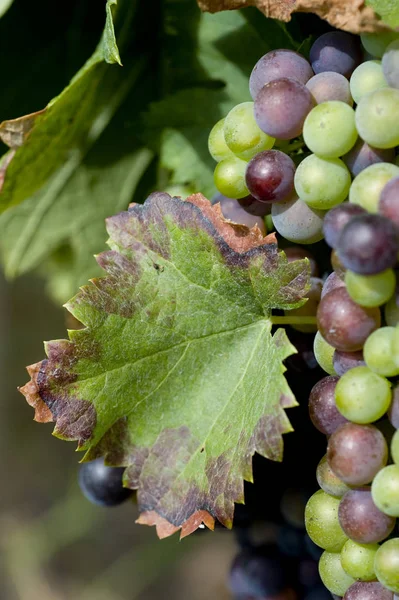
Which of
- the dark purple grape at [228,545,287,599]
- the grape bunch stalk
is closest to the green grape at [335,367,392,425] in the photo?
the grape bunch stalk

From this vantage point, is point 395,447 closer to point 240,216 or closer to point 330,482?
point 330,482

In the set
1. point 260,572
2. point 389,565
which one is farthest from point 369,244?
point 260,572

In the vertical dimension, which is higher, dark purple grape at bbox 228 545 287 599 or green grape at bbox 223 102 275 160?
green grape at bbox 223 102 275 160

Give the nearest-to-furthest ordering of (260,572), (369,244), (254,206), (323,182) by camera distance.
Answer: (369,244), (323,182), (254,206), (260,572)

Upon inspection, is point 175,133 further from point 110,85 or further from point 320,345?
point 320,345

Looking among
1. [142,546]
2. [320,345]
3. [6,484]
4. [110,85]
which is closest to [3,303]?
[6,484]

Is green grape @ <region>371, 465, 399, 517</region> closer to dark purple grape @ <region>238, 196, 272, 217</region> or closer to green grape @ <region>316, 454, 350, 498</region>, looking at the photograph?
green grape @ <region>316, 454, 350, 498</region>
